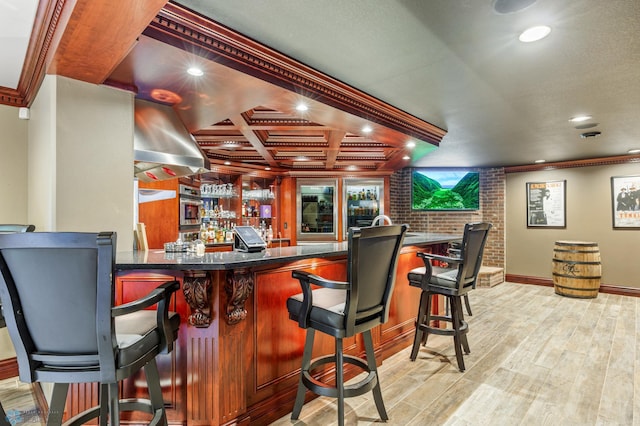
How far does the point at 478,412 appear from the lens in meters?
2.13

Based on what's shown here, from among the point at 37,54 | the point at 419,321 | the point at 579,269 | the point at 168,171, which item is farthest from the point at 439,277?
the point at 579,269

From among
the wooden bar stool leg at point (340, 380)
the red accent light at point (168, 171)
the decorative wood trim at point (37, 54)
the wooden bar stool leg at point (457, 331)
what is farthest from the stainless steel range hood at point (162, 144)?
the wooden bar stool leg at point (457, 331)

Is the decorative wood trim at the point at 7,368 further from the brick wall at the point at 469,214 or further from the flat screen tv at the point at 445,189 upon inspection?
the flat screen tv at the point at 445,189

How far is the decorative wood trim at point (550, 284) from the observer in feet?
17.6

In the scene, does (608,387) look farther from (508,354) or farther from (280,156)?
(280,156)

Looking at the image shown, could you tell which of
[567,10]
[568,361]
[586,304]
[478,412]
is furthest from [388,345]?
[586,304]

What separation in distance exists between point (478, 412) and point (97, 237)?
7.83ft

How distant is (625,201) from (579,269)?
150 centimetres

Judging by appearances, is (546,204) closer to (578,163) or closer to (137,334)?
(578,163)

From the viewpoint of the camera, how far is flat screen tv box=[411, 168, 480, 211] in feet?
22.3

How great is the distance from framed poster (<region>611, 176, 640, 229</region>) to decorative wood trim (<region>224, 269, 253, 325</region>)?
6.51m

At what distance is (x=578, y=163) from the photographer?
19.0ft

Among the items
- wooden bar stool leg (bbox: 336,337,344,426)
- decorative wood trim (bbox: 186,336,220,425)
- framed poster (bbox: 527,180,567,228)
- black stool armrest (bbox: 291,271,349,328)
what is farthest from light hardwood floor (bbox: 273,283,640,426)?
framed poster (bbox: 527,180,567,228)

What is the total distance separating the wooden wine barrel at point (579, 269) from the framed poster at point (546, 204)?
98 cm
